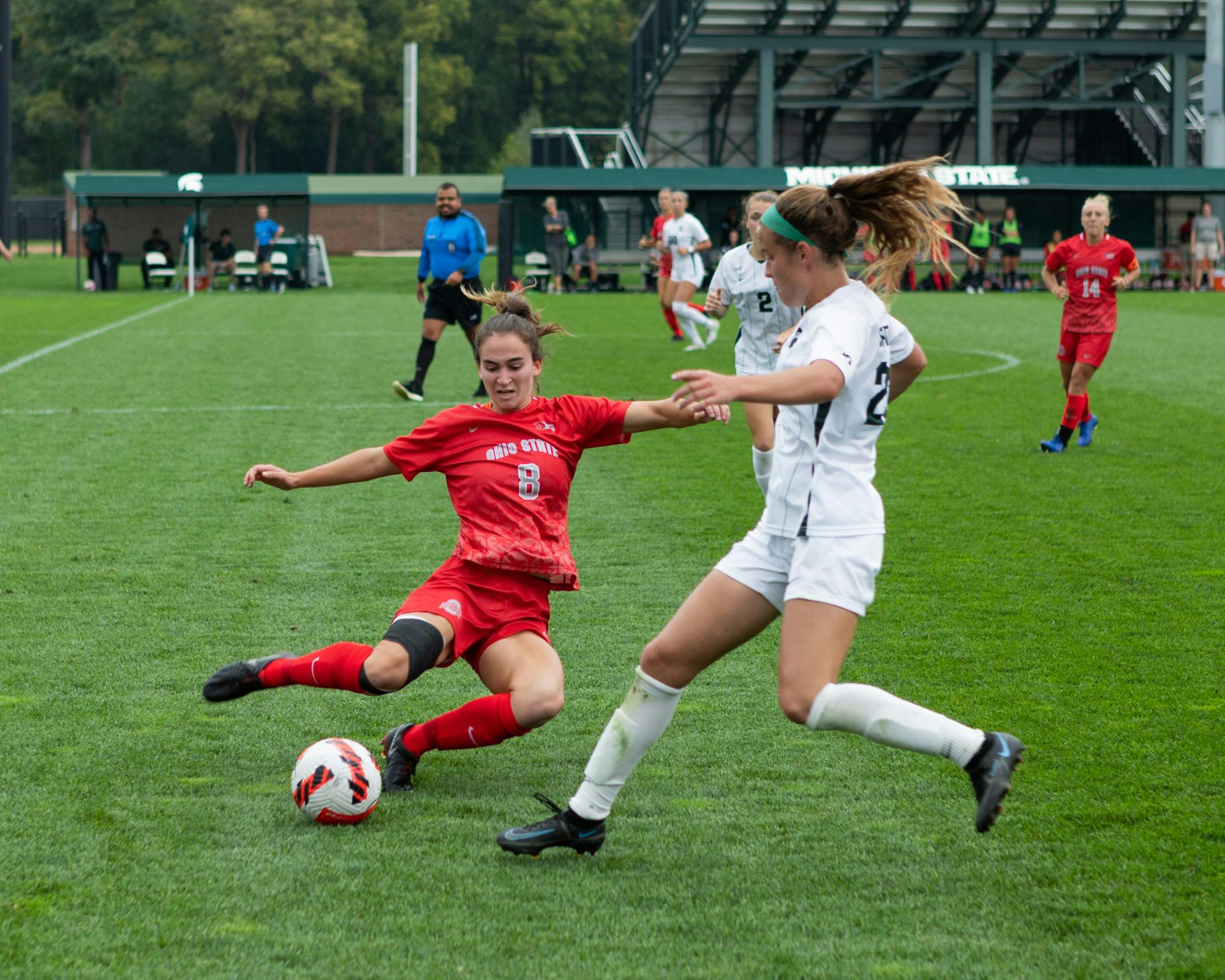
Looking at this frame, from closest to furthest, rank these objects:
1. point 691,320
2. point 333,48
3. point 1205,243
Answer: point 691,320, point 1205,243, point 333,48

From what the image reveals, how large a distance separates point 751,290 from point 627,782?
4720 mm

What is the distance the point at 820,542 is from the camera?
140 inches

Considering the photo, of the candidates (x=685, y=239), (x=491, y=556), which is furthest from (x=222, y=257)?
(x=491, y=556)

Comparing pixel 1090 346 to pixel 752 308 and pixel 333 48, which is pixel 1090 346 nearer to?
pixel 752 308

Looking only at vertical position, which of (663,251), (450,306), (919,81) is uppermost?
(919,81)

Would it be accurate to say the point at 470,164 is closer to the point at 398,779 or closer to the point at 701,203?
the point at 701,203

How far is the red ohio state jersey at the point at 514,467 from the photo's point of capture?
433 cm

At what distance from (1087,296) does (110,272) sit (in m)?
27.7

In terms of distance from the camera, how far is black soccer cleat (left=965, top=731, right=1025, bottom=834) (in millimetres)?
3445

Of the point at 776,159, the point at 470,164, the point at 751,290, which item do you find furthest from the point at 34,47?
the point at 751,290

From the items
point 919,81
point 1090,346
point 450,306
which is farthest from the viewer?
point 919,81

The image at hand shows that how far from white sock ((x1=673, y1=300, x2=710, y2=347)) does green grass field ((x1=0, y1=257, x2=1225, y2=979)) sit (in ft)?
24.6

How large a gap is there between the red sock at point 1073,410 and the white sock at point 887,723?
24.5 feet

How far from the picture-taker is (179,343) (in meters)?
19.6
